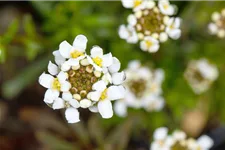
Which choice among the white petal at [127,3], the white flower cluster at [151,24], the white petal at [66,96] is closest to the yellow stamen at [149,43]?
the white flower cluster at [151,24]

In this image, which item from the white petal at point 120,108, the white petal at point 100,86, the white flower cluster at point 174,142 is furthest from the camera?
the white petal at point 120,108

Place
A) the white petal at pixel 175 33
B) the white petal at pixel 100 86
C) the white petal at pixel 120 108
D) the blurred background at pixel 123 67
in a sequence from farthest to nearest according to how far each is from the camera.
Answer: the white petal at pixel 120 108 < the blurred background at pixel 123 67 < the white petal at pixel 175 33 < the white petal at pixel 100 86

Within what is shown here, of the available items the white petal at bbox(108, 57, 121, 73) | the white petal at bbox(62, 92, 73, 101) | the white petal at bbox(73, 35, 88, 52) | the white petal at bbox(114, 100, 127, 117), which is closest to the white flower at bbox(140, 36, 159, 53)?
the white petal at bbox(108, 57, 121, 73)

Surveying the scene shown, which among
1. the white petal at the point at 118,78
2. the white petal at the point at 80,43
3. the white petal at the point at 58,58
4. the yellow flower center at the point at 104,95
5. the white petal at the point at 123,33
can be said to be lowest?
the yellow flower center at the point at 104,95

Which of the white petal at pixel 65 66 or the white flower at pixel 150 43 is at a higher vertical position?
the white flower at pixel 150 43

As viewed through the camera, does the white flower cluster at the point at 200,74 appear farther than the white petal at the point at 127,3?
Yes

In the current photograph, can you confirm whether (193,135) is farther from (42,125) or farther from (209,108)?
(42,125)

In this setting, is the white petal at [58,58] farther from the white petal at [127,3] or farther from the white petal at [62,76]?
the white petal at [127,3]

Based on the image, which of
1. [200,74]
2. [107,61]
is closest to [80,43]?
[107,61]
